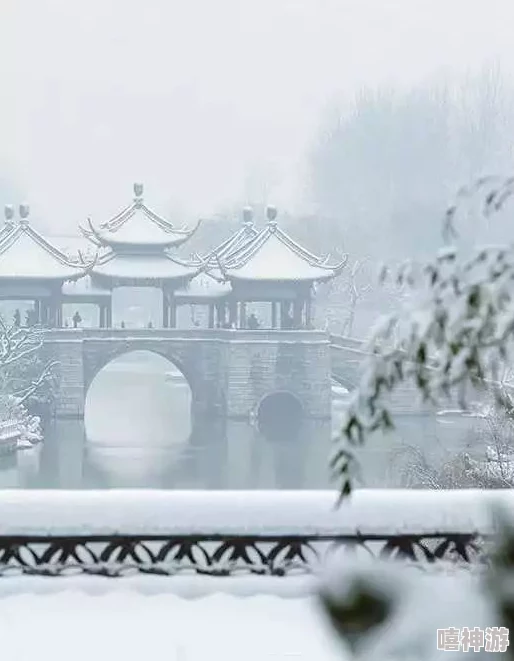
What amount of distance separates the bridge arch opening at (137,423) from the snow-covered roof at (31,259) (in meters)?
3.39

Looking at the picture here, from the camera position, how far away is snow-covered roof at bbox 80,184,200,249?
21981mm

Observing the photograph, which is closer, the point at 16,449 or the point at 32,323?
the point at 16,449

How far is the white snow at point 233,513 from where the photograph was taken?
3633 millimetres

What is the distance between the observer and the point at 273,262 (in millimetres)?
21828

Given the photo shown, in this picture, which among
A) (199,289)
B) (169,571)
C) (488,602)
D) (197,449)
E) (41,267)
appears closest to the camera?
(488,602)

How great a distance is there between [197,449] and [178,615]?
52.9ft

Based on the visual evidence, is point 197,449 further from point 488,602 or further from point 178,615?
point 488,602

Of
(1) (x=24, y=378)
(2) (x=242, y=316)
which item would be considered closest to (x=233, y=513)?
(1) (x=24, y=378)

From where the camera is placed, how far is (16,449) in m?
18.6

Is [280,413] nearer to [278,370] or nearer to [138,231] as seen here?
[278,370]

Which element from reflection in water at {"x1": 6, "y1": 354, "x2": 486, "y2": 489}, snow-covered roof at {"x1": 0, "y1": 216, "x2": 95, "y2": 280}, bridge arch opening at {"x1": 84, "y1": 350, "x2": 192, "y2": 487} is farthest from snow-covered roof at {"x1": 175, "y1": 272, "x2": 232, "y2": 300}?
reflection in water at {"x1": 6, "y1": 354, "x2": 486, "y2": 489}

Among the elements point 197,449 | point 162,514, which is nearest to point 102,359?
point 197,449

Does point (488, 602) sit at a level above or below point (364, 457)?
above

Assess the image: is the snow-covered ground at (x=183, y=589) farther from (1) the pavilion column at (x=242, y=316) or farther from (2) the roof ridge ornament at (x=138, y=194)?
(2) the roof ridge ornament at (x=138, y=194)
